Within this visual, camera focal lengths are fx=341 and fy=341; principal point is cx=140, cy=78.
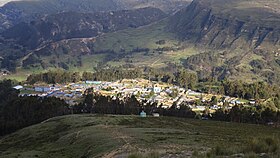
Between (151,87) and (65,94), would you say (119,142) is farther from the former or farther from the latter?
(151,87)

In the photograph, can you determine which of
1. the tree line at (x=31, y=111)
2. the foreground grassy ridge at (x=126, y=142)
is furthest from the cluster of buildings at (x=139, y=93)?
the foreground grassy ridge at (x=126, y=142)

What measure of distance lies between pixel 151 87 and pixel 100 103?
53.7 meters

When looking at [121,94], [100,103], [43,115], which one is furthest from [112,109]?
[121,94]

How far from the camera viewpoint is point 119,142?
32312 millimetres

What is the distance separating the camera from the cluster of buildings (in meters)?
121

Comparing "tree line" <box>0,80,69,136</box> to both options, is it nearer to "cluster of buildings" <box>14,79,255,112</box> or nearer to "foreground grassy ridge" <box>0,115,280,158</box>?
"cluster of buildings" <box>14,79,255,112</box>

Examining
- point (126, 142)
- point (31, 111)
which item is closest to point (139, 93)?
point (31, 111)

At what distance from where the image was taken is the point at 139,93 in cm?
13588

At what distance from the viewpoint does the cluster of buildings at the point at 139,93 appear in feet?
398

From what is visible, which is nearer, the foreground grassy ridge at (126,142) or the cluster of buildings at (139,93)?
the foreground grassy ridge at (126,142)

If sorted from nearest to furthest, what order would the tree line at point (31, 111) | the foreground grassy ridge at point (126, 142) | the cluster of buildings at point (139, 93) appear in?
the foreground grassy ridge at point (126, 142), the tree line at point (31, 111), the cluster of buildings at point (139, 93)

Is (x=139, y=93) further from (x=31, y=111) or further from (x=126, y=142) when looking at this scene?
(x=126, y=142)

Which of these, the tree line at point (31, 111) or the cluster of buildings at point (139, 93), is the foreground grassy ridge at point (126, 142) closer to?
the tree line at point (31, 111)

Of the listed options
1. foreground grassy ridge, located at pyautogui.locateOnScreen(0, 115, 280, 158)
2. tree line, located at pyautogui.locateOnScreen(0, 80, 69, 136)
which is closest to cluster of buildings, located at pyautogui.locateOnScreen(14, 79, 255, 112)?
tree line, located at pyautogui.locateOnScreen(0, 80, 69, 136)
